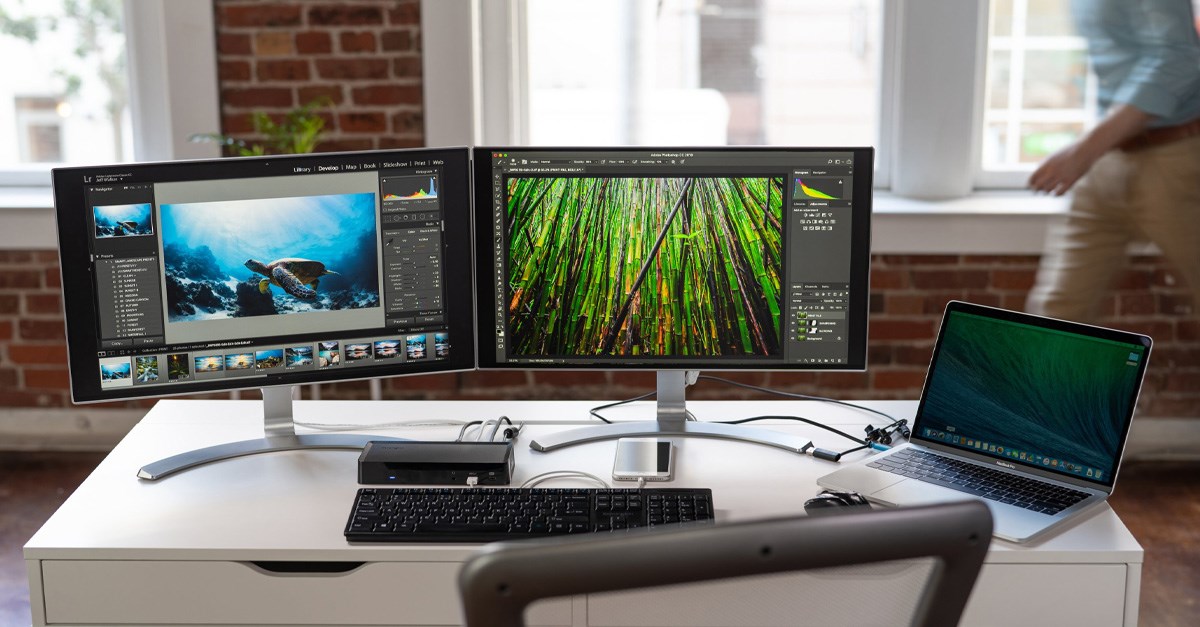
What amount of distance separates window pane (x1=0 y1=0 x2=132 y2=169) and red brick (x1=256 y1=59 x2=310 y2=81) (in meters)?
0.55

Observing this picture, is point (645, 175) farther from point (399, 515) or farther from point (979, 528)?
point (979, 528)

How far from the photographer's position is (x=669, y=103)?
3.61 meters

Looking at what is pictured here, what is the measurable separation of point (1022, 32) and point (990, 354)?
2.11 metres

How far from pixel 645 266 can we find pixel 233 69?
6.70ft

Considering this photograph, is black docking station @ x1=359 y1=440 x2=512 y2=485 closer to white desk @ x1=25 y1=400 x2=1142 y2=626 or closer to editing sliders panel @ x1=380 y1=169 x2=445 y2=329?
white desk @ x1=25 y1=400 x2=1142 y2=626

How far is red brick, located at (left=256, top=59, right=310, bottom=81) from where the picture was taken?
3.40m

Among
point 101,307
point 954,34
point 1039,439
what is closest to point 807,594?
point 1039,439

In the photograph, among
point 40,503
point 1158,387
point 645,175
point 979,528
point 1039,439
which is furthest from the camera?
point 1158,387

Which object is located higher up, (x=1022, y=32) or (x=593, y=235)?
(x=1022, y=32)

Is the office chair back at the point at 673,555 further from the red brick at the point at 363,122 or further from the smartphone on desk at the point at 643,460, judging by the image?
the red brick at the point at 363,122

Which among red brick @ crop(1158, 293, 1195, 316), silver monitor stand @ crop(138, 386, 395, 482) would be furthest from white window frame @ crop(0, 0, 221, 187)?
red brick @ crop(1158, 293, 1195, 316)

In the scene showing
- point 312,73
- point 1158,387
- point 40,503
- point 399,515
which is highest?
point 312,73

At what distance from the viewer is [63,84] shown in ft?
12.0

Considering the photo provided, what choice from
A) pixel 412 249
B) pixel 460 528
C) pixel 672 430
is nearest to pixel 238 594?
pixel 460 528
